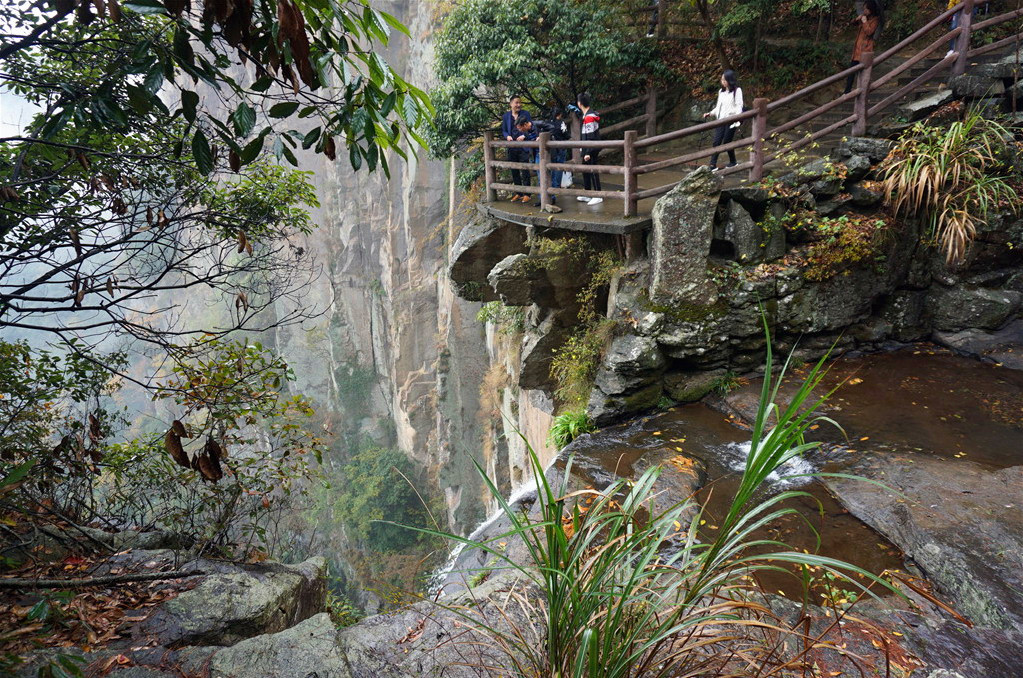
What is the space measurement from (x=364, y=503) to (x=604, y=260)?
1675 cm

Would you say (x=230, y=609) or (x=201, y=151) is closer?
(x=201, y=151)

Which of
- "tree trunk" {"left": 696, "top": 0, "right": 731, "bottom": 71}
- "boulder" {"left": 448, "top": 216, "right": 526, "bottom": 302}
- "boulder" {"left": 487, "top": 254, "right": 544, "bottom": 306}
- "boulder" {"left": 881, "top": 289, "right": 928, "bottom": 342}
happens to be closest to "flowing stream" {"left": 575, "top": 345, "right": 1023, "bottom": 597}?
"boulder" {"left": 881, "top": 289, "right": 928, "bottom": 342}

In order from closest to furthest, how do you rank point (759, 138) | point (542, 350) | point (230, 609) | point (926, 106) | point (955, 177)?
point (230, 609), point (955, 177), point (759, 138), point (926, 106), point (542, 350)

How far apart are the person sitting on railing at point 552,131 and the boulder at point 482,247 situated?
34.3 inches

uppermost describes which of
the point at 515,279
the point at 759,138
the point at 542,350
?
the point at 759,138

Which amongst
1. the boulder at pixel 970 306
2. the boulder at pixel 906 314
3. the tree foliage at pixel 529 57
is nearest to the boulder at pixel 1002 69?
the boulder at pixel 970 306

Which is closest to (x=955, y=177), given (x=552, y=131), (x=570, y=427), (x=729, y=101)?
(x=729, y=101)

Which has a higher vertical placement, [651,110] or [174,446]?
[651,110]

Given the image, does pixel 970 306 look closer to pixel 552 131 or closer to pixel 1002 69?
pixel 1002 69

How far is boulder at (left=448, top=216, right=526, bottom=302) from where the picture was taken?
29.7ft

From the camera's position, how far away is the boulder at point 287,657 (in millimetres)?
2914

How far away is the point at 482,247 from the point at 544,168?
227 cm

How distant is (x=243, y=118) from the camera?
2.07 meters

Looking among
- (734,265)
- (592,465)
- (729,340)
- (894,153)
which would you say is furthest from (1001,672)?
(894,153)
